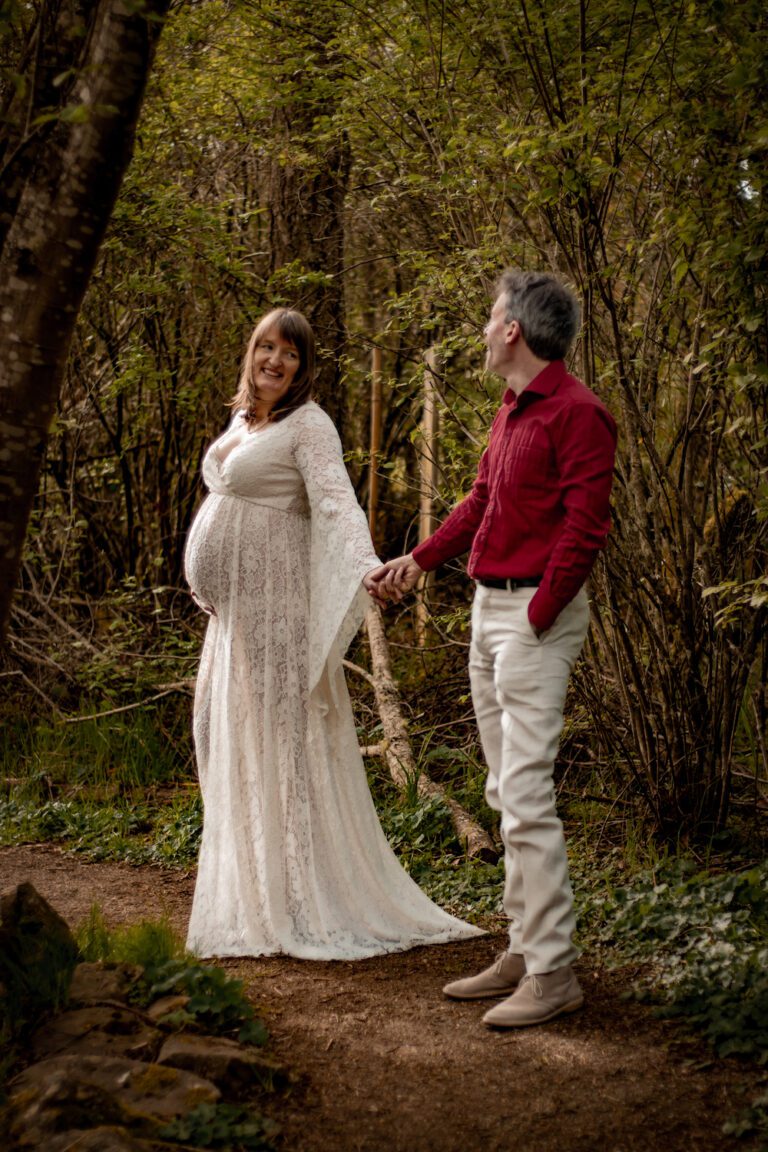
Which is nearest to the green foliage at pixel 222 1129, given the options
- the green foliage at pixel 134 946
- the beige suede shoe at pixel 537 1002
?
the green foliage at pixel 134 946

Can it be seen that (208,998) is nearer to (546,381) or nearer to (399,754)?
(546,381)

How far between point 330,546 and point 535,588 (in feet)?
3.33

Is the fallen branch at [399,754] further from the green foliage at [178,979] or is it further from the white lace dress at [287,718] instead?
the green foliage at [178,979]

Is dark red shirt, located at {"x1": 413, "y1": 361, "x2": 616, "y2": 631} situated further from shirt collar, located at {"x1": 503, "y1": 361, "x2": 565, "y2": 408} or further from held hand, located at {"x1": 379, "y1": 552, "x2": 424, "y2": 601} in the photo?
held hand, located at {"x1": 379, "y1": 552, "x2": 424, "y2": 601}

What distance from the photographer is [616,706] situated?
5078mm

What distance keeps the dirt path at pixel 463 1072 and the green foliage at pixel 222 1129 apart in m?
0.07

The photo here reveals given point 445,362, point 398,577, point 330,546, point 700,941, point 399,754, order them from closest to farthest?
point 700,941, point 398,577, point 330,546, point 399,754, point 445,362

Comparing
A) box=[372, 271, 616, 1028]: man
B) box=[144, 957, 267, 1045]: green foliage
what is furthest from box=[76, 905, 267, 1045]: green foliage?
box=[372, 271, 616, 1028]: man

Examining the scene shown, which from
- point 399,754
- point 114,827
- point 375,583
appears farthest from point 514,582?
point 114,827

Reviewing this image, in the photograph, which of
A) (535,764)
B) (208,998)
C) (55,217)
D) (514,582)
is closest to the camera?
(55,217)

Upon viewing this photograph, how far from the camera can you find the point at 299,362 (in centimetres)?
425

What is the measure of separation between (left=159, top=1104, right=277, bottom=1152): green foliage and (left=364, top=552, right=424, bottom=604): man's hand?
1.71 m

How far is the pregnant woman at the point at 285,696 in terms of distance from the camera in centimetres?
409

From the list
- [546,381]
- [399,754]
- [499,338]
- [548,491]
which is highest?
[499,338]
